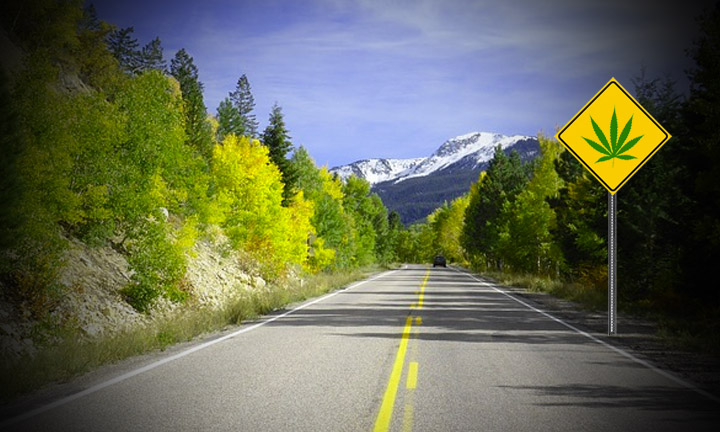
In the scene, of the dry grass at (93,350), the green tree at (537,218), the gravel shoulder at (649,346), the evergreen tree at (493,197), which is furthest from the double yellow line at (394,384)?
the evergreen tree at (493,197)

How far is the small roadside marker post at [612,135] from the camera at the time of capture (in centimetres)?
1488

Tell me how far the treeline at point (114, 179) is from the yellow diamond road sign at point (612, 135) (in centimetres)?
1500

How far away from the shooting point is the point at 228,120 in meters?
76.3

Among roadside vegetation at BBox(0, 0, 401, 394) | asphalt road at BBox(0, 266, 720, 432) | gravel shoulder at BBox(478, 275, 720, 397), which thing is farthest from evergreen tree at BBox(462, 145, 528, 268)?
asphalt road at BBox(0, 266, 720, 432)

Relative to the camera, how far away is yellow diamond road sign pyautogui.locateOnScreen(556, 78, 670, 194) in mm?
14898

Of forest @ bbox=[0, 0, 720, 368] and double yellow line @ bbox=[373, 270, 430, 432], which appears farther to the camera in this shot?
forest @ bbox=[0, 0, 720, 368]

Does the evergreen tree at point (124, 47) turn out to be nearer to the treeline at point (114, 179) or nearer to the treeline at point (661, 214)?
the treeline at point (114, 179)

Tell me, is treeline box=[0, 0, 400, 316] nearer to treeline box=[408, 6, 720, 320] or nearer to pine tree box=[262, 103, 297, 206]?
pine tree box=[262, 103, 297, 206]

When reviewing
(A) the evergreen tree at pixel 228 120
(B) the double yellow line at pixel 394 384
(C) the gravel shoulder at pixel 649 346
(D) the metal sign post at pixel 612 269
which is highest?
(A) the evergreen tree at pixel 228 120

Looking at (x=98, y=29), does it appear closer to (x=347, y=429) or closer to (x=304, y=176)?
(x=304, y=176)

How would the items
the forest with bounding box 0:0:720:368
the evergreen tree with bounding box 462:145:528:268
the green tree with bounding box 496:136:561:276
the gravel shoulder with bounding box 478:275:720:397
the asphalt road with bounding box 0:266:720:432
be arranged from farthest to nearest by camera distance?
1. the evergreen tree with bounding box 462:145:528:268
2. the green tree with bounding box 496:136:561:276
3. the forest with bounding box 0:0:720:368
4. the gravel shoulder with bounding box 478:275:720:397
5. the asphalt road with bounding box 0:266:720:432

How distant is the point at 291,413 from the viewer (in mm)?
6129

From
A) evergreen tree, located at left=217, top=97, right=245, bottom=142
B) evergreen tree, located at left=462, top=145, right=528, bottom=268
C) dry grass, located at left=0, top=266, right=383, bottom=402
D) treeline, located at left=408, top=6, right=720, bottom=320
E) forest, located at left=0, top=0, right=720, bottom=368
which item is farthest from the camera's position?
evergreen tree, located at left=217, top=97, right=245, bottom=142

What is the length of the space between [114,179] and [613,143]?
17.1 meters
